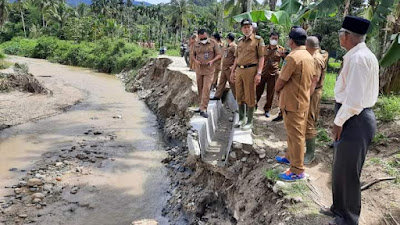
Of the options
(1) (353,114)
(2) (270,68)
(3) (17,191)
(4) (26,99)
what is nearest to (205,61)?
(2) (270,68)

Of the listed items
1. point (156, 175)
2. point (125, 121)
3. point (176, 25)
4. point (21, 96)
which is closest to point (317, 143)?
point (156, 175)

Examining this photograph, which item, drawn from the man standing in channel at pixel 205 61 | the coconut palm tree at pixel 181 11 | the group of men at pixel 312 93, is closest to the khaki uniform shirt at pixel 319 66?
the group of men at pixel 312 93

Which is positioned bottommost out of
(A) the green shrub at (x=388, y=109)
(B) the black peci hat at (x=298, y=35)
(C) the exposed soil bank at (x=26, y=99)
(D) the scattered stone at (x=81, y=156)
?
(D) the scattered stone at (x=81, y=156)

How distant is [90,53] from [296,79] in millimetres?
30893

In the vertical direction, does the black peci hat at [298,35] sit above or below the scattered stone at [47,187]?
above

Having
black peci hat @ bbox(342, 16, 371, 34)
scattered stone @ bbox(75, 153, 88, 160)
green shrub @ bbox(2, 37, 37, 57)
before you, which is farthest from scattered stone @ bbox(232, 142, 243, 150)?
green shrub @ bbox(2, 37, 37, 57)

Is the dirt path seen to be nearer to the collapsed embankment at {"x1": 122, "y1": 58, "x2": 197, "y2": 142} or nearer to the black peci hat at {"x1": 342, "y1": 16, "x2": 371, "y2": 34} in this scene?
the collapsed embankment at {"x1": 122, "y1": 58, "x2": 197, "y2": 142}

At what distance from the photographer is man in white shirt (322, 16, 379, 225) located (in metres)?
2.73

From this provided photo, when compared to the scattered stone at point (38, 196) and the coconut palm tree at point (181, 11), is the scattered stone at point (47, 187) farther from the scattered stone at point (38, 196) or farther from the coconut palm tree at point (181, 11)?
the coconut palm tree at point (181, 11)

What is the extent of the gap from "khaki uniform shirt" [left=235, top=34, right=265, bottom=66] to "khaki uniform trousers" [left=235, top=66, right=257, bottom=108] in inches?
5.8

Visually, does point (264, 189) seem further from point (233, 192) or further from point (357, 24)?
point (357, 24)

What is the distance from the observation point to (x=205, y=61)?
7.15 m

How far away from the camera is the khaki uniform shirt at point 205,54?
281 inches

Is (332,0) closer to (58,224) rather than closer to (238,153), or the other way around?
(238,153)
